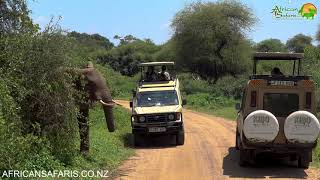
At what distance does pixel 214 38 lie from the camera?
5172 centimetres

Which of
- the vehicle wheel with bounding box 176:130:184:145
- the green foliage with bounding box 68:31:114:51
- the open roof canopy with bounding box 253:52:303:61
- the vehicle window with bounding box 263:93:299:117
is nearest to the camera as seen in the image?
the vehicle window with bounding box 263:93:299:117

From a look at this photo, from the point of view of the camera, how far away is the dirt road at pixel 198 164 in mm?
13062

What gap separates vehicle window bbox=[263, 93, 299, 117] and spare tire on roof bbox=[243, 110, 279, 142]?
0.80 meters

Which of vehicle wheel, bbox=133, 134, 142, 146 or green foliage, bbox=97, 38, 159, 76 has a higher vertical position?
green foliage, bbox=97, 38, 159, 76

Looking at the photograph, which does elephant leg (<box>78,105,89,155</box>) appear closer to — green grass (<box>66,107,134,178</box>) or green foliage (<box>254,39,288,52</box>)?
green grass (<box>66,107,134,178</box>)

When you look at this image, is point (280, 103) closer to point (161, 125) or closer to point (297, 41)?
point (161, 125)

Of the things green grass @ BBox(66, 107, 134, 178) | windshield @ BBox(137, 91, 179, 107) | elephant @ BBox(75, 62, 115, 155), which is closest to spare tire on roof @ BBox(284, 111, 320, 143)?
elephant @ BBox(75, 62, 115, 155)

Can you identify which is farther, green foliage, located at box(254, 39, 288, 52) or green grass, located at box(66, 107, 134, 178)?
green foliage, located at box(254, 39, 288, 52)

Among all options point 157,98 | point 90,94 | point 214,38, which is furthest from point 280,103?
point 214,38

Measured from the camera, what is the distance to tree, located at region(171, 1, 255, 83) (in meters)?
51.5

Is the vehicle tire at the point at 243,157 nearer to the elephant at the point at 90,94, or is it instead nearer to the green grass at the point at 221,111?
the elephant at the point at 90,94

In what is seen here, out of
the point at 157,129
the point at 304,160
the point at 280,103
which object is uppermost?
the point at 280,103

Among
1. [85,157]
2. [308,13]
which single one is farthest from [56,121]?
[308,13]

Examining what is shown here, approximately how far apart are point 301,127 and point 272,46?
72.4 meters
